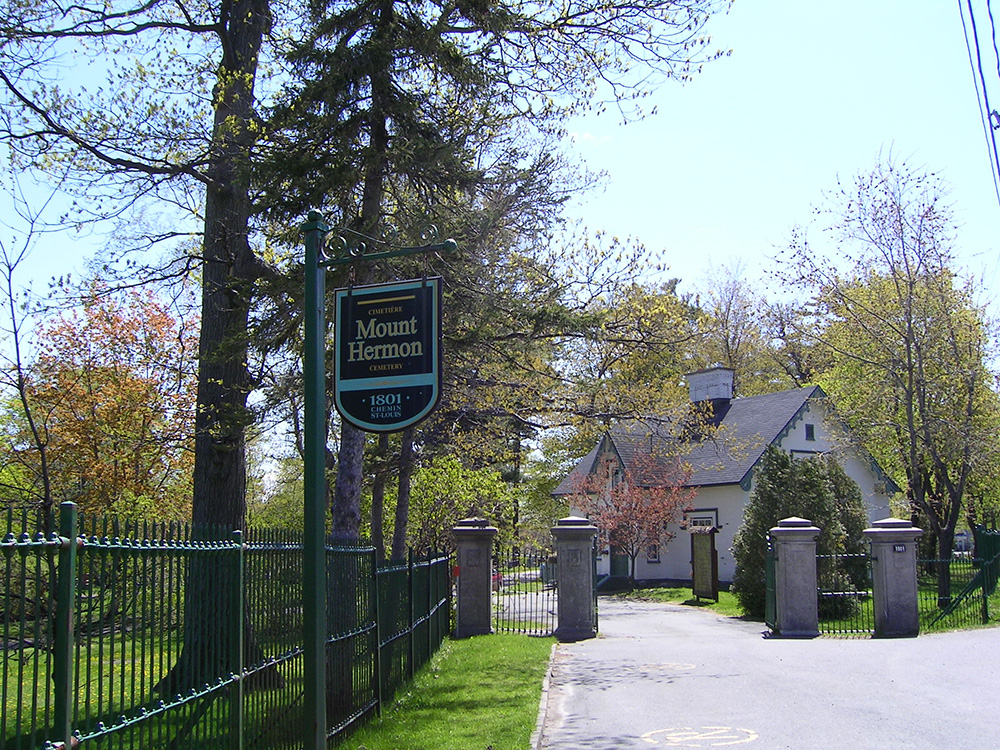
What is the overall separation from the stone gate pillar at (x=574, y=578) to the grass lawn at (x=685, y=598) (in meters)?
7.22

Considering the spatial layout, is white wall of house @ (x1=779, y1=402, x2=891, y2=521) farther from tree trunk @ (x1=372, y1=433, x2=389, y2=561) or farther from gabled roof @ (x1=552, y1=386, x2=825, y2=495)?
tree trunk @ (x1=372, y1=433, x2=389, y2=561)

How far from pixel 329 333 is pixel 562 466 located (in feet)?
132

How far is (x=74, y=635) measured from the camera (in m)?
4.25

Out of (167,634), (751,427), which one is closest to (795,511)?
(751,427)

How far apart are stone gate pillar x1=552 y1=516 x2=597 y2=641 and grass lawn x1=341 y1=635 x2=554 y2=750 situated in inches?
74.4

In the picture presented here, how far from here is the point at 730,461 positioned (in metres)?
35.9

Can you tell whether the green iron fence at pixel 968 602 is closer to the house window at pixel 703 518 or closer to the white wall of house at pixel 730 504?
the white wall of house at pixel 730 504

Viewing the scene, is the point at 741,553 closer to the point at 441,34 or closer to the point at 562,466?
the point at 441,34

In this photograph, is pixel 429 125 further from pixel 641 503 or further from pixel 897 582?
pixel 641 503

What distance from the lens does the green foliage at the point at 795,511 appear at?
2128cm

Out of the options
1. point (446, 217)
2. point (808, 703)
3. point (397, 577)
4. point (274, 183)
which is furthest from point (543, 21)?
point (808, 703)

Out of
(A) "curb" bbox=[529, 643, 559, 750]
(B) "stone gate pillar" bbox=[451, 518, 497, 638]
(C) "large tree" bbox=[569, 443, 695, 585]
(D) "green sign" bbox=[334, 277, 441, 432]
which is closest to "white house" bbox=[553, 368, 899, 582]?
(C) "large tree" bbox=[569, 443, 695, 585]

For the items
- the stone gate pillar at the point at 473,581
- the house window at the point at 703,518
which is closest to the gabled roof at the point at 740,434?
the house window at the point at 703,518

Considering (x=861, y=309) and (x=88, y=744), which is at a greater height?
(x=861, y=309)
